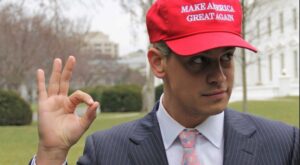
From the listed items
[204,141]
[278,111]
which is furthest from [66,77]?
[278,111]

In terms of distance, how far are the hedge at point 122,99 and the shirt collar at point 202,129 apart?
2500cm

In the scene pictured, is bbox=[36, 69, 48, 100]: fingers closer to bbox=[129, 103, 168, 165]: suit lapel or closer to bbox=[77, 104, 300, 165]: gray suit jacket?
bbox=[77, 104, 300, 165]: gray suit jacket

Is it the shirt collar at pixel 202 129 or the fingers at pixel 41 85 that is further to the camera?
the fingers at pixel 41 85

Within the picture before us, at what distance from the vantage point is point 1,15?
58.1 ft

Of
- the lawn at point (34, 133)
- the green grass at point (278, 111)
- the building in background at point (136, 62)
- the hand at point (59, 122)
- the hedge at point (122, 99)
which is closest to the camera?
the hand at point (59, 122)

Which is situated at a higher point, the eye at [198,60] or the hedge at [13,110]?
the eye at [198,60]

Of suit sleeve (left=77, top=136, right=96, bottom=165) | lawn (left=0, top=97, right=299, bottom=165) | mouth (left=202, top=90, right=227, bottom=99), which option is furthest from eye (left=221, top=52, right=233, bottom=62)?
lawn (left=0, top=97, right=299, bottom=165)

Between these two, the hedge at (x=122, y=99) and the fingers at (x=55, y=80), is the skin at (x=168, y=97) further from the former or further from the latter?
the hedge at (x=122, y=99)

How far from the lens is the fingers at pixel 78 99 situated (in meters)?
2.05

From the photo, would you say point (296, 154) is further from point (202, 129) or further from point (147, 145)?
point (147, 145)

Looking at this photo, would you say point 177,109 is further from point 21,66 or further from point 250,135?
point 21,66

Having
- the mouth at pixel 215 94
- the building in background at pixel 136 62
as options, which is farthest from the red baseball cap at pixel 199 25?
the building in background at pixel 136 62

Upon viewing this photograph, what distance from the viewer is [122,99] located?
2761 cm

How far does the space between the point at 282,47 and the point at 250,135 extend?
162 feet
